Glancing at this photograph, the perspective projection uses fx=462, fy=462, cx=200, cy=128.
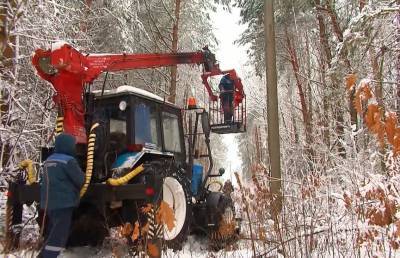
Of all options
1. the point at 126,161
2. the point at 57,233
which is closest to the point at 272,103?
the point at 126,161

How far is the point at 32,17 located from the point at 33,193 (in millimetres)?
4327

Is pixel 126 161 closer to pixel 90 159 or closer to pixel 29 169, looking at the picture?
pixel 90 159

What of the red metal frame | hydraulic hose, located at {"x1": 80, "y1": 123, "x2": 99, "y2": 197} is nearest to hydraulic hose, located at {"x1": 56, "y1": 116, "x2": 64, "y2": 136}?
the red metal frame

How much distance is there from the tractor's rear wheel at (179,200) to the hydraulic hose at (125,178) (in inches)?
28.4

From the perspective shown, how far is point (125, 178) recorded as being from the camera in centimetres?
579

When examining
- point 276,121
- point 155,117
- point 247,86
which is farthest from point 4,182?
point 247,86

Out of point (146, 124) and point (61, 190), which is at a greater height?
point (146, 124)

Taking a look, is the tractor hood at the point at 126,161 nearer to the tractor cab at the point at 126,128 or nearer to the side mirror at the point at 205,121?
the tractor cab at the point at 126,128

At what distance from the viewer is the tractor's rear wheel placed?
654 centimetres

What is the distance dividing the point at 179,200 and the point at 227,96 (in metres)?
2.38

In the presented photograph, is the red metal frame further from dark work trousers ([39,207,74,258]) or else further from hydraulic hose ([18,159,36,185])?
dark work trousers ([39,207,74,258])

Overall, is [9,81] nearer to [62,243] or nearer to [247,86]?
[62,243]

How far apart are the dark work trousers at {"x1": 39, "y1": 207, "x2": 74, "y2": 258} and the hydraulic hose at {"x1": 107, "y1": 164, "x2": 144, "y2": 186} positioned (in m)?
0.64

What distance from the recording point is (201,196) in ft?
26.1
